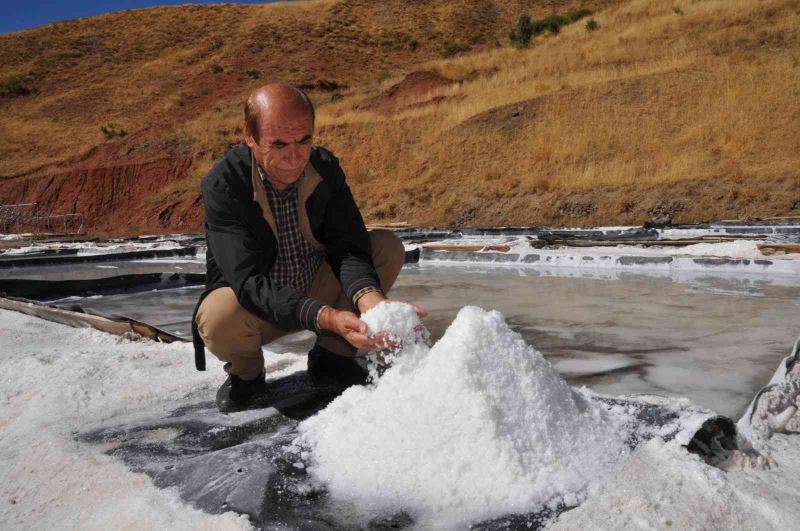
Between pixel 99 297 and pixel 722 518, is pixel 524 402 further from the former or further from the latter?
pixel 99 297

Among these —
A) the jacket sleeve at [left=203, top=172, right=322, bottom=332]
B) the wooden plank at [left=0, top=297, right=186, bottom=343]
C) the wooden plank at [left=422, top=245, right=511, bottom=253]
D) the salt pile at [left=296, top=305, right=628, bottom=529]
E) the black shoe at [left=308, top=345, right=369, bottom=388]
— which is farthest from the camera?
the wooden plank at [left=422, top=245, right=511, bottom=253]

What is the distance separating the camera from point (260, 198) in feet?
4.92

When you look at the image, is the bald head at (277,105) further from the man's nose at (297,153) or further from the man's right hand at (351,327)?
the man's right hand at (351,327)

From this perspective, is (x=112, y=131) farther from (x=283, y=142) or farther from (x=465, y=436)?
(x=465, y=436)

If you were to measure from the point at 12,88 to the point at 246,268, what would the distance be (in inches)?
1338

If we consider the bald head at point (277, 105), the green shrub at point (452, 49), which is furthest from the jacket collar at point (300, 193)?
the green shrub at point (452, 49)

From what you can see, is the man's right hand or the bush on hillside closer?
the man's right hand

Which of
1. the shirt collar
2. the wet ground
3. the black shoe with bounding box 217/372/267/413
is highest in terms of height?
the shirt collar

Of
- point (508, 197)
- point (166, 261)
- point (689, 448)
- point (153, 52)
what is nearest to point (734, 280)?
point (689, 448)

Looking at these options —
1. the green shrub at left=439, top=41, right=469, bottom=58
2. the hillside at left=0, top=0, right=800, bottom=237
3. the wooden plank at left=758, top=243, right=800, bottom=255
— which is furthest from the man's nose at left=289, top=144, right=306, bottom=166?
the green shrub at left=439, top=41, right=469, bottom=58

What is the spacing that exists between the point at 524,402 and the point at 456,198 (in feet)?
34.1

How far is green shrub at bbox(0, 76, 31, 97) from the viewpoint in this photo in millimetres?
28812

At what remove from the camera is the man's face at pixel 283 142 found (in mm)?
1384

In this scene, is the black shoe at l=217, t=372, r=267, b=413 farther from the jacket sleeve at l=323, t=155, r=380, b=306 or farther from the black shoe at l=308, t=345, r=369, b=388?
the jacket sleeve at l=323, t=155, r=380, b=306
